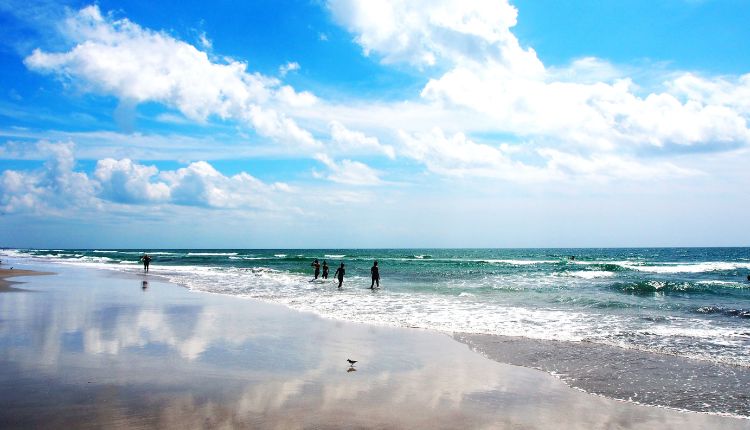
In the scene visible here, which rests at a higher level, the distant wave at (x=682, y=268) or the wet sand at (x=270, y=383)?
the wet sand at (x=270, y=383)

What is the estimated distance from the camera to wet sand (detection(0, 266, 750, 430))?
6103 millimetres

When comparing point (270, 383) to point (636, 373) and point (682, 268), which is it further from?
A: point (682, 268)

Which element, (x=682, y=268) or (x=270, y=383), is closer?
(x=270, y=383)

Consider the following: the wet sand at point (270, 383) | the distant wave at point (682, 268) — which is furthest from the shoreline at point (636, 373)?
the distant wave at point (682, 268)

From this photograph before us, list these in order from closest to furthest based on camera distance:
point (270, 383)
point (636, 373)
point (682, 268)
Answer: point (270, 383) < point (636, 373) < point (682, 268)

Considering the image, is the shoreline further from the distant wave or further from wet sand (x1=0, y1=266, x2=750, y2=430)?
the distant wave

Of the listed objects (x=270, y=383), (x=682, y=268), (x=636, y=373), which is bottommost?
(x=682, y=268)

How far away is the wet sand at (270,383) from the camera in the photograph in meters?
6.10

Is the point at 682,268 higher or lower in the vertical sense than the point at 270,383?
lower

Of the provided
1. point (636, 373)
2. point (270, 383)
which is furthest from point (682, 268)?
point (270, 383)

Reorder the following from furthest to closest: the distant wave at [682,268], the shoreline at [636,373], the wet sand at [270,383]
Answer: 1. the distant wave at [682,268]
2. the shoreline at [636,373]
3. the wet sand at [270,383]

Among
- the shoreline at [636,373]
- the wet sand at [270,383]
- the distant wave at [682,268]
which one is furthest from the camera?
the distant wave at [682,268]

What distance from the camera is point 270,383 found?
7531 mm

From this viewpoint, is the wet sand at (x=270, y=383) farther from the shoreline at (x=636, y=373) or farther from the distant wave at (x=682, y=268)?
the distant wave at (x=682, y=268)
